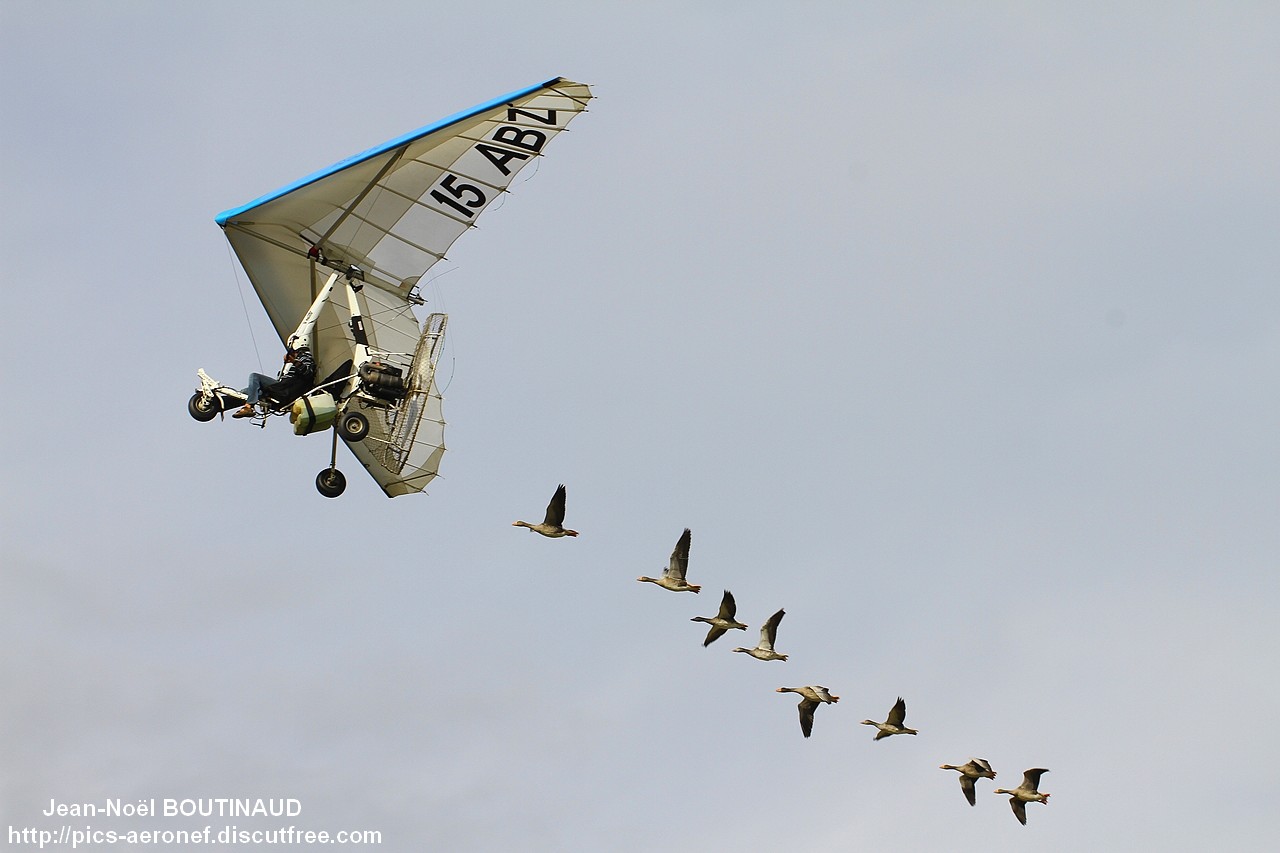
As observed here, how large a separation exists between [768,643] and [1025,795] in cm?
868

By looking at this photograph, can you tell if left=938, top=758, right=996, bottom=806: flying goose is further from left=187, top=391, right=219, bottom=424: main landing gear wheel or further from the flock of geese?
left=187, top=391, right=219, bottom=424: main landing gear wheel

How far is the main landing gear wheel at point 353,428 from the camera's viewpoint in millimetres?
48562

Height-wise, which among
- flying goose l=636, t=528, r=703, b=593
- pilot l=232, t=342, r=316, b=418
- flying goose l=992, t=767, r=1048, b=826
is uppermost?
pilot l=232, t=342, r=316, b=418

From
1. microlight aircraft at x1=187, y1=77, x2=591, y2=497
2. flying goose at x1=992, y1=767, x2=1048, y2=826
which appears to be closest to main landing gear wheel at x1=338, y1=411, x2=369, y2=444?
microlight aircraft at x1=187, y1=77, x2=591, y2=497

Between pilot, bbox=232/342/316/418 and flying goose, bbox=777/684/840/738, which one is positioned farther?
flying goose, bbox=777/684/840/738

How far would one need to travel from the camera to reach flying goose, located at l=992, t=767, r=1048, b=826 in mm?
59656

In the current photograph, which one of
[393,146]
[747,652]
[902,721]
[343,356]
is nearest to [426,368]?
[343,356]

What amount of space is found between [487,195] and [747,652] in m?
16.7

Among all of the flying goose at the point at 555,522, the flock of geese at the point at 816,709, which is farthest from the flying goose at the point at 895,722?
the flying goose at the point at 555,522

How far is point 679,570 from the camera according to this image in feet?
180

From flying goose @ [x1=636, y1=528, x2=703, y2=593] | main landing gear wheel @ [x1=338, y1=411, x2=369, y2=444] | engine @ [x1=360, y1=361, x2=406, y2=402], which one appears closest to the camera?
engine @ [x1=360, y1=361, x2=406, y2=402]

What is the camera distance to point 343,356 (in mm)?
50719

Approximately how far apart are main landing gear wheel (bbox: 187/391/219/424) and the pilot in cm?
53

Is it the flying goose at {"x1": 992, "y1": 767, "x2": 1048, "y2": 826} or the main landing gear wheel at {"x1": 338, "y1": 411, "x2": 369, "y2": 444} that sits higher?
the main landing gear wheel at {"x1": 338, "y1": 411, "x2": 369, "y2": 444}
